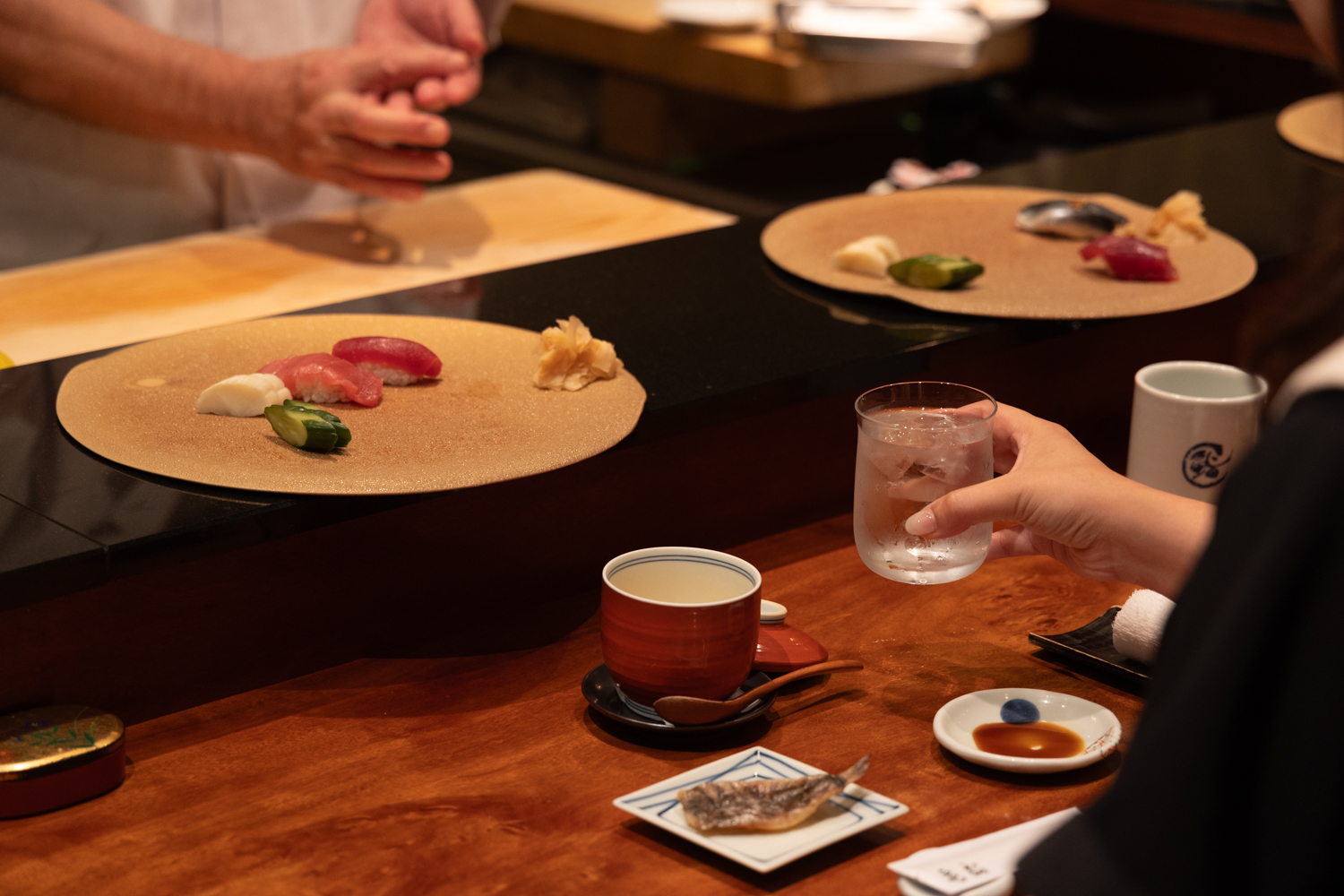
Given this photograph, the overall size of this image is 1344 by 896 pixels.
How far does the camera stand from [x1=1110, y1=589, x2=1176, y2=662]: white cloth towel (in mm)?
1266

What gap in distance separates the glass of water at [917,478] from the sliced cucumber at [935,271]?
613 mm

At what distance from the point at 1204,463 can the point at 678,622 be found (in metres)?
0.64

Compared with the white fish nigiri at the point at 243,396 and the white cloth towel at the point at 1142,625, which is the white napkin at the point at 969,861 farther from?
the white fish nigiri at the point at 243,396

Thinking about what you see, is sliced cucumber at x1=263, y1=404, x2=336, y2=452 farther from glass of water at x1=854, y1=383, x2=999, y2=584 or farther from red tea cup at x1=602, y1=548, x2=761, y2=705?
glass of water at x1=854, y1=383, x2=999, y2=584

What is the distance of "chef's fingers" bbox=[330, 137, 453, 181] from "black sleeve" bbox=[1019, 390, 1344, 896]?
1.56 metres

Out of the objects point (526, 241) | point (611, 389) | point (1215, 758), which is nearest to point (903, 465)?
point (611, 389)

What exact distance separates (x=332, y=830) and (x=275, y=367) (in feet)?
1.78

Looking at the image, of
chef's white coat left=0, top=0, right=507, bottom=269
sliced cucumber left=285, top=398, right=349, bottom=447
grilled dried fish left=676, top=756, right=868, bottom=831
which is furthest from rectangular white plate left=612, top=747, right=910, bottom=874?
chef's white coat left=0, top=0, right=507, bottom=269

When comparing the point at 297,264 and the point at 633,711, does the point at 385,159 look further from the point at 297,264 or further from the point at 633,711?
the point at 633,711

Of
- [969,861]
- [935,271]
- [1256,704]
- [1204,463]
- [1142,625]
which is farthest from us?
[935,271]

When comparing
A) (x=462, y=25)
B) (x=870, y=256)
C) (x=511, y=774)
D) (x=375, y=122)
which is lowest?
(x=511, y=774)

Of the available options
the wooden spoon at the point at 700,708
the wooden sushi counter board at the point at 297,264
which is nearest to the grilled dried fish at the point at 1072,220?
the wooden sushi counter board at the point at 297,264

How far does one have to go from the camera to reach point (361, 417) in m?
1.41

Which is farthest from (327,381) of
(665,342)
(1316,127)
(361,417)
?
(1316,127)
